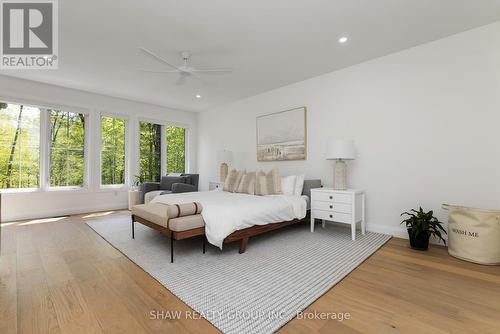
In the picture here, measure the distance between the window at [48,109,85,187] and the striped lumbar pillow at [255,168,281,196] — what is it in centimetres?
402

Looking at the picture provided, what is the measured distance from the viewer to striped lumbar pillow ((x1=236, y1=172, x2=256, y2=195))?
3977 millimetres

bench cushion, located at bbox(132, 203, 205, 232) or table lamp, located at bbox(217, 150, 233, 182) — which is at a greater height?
table lamp, located at bbox(217, 150, 233, 182)

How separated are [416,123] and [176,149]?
560 cm

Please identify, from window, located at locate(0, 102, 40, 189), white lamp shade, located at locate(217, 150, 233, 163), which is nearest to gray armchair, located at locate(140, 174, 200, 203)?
white lamp shade, located at locate(217, 150, 233, 163)

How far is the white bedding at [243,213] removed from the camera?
8.58 feet

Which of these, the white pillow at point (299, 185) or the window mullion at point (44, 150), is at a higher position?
the window mullion at point (44, 150)

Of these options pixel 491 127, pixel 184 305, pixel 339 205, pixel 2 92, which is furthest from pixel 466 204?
pixel 2 92

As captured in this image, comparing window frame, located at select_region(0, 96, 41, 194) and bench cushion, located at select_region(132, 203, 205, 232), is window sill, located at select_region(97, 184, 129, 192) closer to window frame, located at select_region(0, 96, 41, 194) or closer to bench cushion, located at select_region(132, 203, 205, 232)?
window frame, located at select_region(0, 96, 41, 194)

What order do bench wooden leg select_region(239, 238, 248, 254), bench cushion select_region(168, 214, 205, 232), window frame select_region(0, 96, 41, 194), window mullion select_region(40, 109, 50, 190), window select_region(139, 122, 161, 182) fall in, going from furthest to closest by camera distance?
window select_region(139, 122, 161, 182) < window mullion select_region(40, 109, 50, 190) < window frame select_region(0, 96, 41, 194) < bench wooden leg select_region(239, 238, 248, 254) < bench cushion select_region(168, 214, 205, 232)

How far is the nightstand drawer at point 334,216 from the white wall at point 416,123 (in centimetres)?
59

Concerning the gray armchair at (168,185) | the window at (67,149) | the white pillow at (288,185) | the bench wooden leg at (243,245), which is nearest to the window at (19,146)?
the window at (67,149)

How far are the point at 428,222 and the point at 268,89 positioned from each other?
3.54m

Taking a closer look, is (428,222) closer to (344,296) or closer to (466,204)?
(466,204)

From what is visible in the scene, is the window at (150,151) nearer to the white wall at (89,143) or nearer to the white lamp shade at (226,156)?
the white wall at (89,143)
